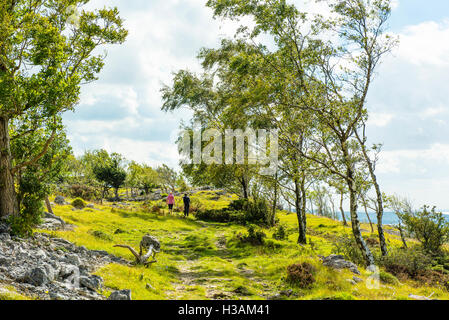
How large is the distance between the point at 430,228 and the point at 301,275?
20.4 metres

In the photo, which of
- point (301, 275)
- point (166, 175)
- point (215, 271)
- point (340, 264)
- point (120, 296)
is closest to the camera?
point (120, 296)

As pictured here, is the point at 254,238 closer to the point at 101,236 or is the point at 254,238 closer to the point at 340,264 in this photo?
the point at 340,264

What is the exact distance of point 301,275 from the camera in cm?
1188

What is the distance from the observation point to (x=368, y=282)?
11.5m

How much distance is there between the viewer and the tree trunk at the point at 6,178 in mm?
13531

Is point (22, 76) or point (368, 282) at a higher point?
point (22, 76)

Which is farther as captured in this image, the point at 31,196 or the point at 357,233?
the point at 357,233

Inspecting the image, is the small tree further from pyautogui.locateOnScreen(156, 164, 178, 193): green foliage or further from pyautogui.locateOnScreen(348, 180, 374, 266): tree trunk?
pyautogui.locateOnScreen(348, 180, 374, 266): tree trunk

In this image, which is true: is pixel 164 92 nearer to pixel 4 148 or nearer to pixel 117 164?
pixel 117 164

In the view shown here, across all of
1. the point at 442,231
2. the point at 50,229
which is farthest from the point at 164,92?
the point at 442,231

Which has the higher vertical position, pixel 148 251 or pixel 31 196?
pixel 31 196

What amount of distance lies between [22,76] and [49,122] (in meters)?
2.22

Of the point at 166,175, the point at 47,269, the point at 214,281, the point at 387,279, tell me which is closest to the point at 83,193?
the point at 166,175

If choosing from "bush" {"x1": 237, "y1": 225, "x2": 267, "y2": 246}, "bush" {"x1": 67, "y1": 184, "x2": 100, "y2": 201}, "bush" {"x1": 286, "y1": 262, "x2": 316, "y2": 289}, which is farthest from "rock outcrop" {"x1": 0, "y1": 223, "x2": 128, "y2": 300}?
"bush" {"x1": 67, "y1": 184, "x2": 100, "y2": 201}
